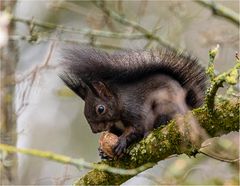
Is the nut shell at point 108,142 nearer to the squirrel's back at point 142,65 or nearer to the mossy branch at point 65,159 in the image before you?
the mossy branch at point 65,159

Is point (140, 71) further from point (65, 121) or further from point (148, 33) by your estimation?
point (65, 121)

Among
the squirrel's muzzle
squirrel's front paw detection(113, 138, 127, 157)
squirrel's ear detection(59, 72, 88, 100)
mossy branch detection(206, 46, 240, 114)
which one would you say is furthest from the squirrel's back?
mossy branch detection(206, 46, 240, 114)

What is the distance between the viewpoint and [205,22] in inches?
195

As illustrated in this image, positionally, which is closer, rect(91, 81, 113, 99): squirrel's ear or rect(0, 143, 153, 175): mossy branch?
rect(0, 143, 153, 175): mossy branch

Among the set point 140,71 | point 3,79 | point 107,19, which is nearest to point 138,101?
point 140,71

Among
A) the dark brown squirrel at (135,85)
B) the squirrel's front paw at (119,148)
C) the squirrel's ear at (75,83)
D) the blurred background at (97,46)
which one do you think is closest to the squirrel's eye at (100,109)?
the dark brown squirrel at (135,85)

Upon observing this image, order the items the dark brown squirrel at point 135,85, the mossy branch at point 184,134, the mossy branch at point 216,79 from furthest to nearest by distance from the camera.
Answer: the dark brown squirrel at point 135,85
the mossy branch at point 184,134
the mossy branch at point 216,79

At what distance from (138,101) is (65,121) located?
11.3 feet

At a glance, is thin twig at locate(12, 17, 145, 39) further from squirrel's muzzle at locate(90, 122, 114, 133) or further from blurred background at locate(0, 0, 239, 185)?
squirrel's muzzle at locate(90, 122, 114, 133)

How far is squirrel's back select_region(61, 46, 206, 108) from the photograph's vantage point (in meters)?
3.21

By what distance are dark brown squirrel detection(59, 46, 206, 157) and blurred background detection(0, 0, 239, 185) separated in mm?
151

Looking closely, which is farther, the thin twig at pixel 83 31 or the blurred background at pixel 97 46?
the thin twig at pixel 83 31

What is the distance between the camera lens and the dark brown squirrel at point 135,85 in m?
3.20

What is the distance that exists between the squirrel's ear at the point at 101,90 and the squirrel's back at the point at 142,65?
0.18ft
